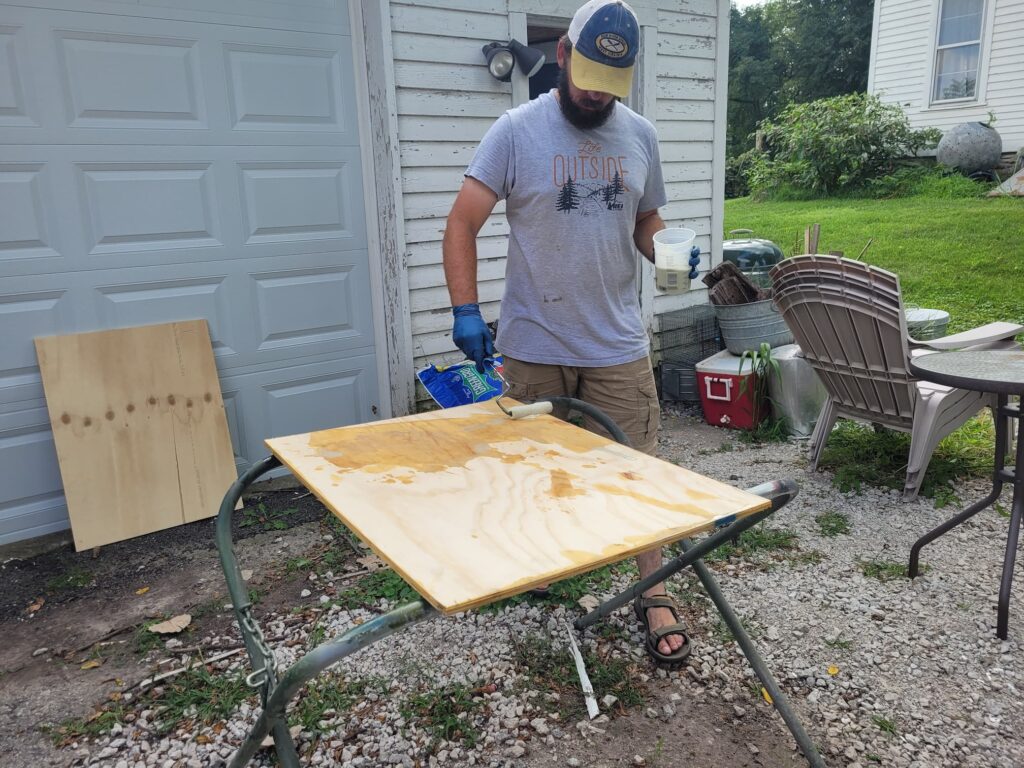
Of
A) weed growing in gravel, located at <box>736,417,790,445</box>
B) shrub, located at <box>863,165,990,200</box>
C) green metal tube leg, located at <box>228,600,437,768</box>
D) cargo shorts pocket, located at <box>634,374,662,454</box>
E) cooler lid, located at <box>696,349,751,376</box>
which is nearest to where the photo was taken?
green metal tube leg, located at <box>228,600,437,768</box>

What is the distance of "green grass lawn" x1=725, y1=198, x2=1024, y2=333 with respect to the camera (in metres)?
7.16

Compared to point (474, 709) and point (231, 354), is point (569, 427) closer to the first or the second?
point (474, 709)

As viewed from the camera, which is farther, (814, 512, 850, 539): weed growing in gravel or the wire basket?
the wire basket

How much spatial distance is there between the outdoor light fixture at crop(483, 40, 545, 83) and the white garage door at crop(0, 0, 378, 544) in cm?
78

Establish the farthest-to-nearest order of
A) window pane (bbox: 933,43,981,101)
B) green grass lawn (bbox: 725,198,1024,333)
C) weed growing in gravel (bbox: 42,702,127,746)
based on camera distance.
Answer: window pane (bbox: 933,43,981,101)
green grass lawn (bbox: 725,198,1024,333)
weed growing in gravel (bbox: 42,702,127,746)

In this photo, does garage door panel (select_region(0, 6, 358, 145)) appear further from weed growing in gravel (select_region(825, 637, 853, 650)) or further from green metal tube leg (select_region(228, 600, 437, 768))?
weed growing in gravel (select_region(825, 637, 853, 650))

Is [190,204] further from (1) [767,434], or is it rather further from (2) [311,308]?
(1) [767,434]

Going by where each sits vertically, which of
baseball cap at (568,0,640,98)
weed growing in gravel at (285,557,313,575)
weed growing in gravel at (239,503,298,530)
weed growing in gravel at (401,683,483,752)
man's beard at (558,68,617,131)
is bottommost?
weed growing in gravel at (401,683,483,752)

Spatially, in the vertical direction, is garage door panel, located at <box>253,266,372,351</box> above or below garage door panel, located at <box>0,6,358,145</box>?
below

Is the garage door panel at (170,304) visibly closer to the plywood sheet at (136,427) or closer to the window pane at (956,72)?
the plywood sheet at (136,427)

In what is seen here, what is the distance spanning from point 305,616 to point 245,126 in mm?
2254

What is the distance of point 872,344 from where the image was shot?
3.58 m

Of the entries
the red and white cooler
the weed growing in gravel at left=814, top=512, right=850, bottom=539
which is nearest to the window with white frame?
the red and white cooler

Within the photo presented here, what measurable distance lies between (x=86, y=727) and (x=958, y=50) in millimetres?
15579
